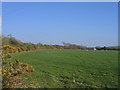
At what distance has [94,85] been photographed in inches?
212

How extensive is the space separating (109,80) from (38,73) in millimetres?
2259

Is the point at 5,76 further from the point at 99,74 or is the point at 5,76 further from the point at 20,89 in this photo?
the point at 99,74

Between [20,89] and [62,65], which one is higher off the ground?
Result: [62,65]

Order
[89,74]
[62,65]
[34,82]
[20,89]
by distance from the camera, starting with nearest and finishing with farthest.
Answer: [20,89] → [34,82] → [89,74] → [62,65]

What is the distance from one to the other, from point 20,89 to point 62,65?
250 centimetres

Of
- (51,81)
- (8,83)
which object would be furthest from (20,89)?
(51,81)

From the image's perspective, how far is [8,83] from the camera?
5.41 metres

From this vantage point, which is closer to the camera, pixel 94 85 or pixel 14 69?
pixel 94 85

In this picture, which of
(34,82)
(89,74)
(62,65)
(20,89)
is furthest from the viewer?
(62,65)

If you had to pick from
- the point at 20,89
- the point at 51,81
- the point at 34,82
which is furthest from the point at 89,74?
the point at 20,89

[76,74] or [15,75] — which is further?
[76,74]

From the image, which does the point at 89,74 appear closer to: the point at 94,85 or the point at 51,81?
the point at 94,85

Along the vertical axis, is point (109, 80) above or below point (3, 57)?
below

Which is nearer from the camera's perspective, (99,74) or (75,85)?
(75,85)
